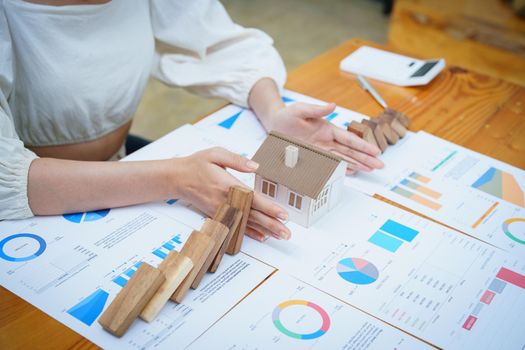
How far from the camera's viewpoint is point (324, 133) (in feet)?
3.09

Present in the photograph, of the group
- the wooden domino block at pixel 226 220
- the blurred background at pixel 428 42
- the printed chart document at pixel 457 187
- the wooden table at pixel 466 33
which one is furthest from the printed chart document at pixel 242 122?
the wooden table at pixel 466 33

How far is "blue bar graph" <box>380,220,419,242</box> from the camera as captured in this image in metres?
0.76

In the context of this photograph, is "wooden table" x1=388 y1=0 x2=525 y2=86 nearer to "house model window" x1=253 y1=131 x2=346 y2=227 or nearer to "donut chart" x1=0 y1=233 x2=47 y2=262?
"house model window" x1=253 y1=131 x2=346 y2=227

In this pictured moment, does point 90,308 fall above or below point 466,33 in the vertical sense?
above

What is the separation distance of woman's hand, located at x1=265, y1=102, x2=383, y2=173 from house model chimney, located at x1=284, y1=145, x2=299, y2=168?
0.17 m

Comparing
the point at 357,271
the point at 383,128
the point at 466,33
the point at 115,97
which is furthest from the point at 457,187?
the point at 466,33

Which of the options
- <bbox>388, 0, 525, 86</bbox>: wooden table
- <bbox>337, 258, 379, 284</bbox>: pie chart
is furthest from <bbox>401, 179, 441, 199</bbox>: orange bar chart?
<bbox>388, 0, 525, 86</bbox>: wooden table

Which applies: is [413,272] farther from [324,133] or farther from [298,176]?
[324,133]

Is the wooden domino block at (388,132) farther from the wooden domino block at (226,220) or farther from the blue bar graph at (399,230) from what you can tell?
the wooden domino block at (226,220)

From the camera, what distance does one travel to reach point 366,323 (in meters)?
0.62

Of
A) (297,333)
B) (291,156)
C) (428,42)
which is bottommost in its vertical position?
(428,42)

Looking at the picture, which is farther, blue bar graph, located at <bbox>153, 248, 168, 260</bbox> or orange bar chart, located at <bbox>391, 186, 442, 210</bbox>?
orange bar chart, located at <bbox>391, 186, 442, 210</bbox>

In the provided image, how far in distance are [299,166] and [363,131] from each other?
0.70 ft

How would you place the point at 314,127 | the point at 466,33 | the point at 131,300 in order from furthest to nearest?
1. the point at 466,33
2. the point at 314,127
3. the point at 131,300
